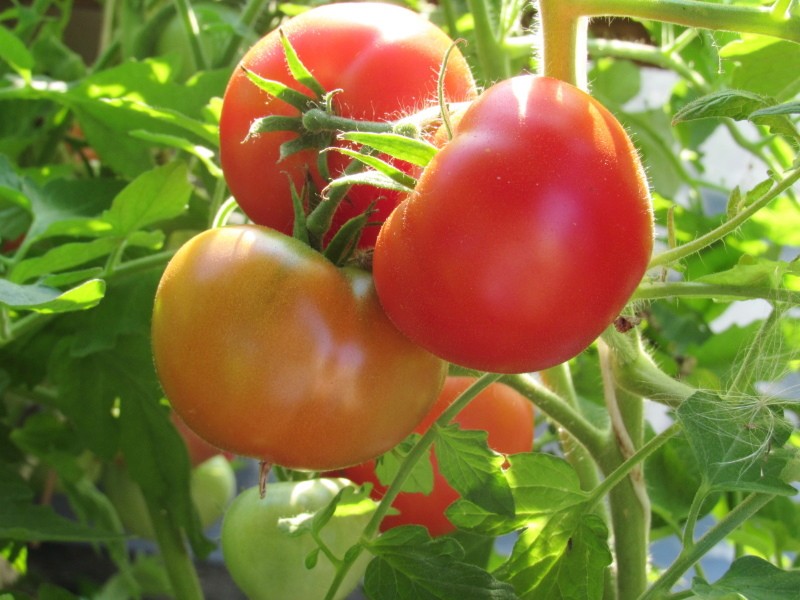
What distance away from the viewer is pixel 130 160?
578mm

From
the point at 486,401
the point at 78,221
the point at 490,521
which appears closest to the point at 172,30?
the point at 78,221

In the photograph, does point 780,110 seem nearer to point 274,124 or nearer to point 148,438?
point 274,124

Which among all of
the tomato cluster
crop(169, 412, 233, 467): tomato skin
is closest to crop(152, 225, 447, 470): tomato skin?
the tomato cluster

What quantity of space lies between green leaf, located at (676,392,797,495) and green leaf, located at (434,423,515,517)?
0.07 metres

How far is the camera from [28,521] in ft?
1.56

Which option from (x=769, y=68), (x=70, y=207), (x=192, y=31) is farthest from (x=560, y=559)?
(x=192, y=31)

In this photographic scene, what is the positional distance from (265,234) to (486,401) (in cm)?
19

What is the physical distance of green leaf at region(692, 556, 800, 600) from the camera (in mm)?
287

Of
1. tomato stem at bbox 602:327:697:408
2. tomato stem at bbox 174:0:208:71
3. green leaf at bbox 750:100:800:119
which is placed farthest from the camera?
tomato stem at bbox 174:0:208:71

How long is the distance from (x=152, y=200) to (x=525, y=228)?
24 centimetres

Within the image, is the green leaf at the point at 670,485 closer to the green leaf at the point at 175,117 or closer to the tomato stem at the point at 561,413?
the tomato stem at the point at 561,413

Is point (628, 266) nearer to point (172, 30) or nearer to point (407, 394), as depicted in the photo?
point (407, 394)

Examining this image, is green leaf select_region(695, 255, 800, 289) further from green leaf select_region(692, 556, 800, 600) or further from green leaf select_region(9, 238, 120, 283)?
green leaf select_region(9, 238, 120, 283)

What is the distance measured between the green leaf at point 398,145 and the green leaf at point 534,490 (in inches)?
4.8
